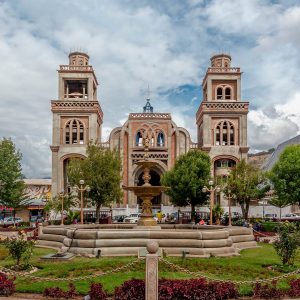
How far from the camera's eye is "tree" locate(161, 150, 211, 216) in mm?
43062

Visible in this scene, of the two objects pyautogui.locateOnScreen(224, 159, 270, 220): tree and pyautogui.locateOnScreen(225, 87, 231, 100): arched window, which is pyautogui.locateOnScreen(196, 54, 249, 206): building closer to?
pyautogui.locateOnScreen(225, 87, 231, 100): arched window

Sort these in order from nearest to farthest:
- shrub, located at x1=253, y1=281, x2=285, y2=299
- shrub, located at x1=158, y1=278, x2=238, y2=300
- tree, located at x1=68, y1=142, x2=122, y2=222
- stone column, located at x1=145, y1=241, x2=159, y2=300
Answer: stone column, located at x1=145, y1=241, x2=159, y2=300, shrub, located at x1=158, y1=278, x2=238, y2=300, shrub, located at x1=253, y1=281, x2=285, y2=299, tree, located at x1=68, y1=142, x2=122, y2=222

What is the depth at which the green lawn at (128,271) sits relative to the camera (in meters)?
11.6

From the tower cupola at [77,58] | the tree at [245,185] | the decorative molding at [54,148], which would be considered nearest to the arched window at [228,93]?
the tree at [245,185]

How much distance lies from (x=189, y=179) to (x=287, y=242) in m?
28.2

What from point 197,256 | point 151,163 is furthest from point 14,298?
point 151,163

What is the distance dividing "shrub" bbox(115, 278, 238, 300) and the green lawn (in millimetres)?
812

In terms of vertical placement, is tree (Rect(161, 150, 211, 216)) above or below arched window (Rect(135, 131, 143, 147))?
below

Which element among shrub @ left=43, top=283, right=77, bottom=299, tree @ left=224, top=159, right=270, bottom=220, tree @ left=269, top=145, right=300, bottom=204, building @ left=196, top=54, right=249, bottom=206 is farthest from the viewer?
building @ left=196, top=54, right=249, bottom=206

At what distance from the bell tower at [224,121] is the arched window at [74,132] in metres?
16.1

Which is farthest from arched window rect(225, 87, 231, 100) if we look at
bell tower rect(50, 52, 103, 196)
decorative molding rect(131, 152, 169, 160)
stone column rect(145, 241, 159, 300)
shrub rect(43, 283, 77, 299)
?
stone column rect(145, 241, 159, 300)

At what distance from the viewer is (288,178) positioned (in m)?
39.2

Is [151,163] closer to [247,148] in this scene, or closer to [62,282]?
[62,282]

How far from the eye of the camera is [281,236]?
48.8 feet
